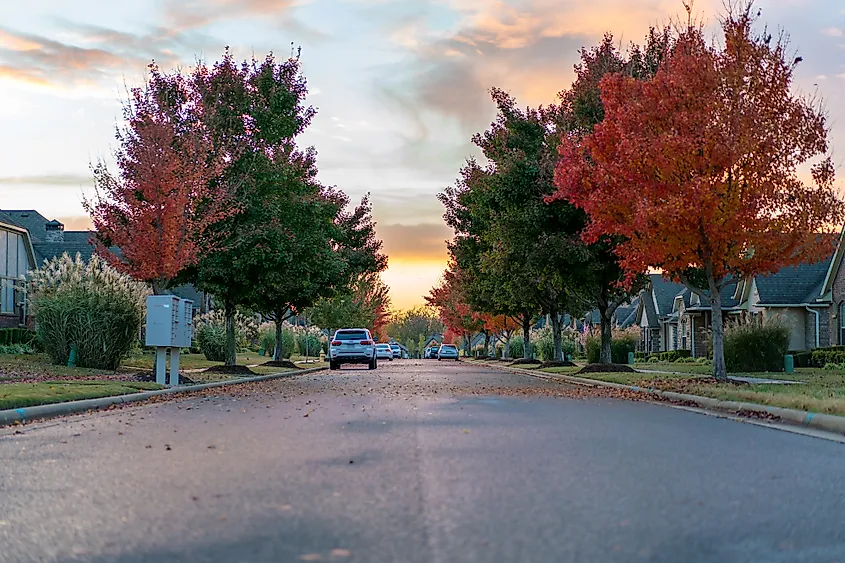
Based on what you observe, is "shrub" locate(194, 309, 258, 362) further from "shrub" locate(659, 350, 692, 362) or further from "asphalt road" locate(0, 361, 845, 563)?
"asphalt road" locate(0, 361, 845, 563)

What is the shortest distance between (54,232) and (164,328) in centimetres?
4758

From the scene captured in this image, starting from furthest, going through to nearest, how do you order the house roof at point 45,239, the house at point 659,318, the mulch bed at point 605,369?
1. the house at point 659,318
2. the house roof at point 45,239
3. the mulch bed at point 605,369

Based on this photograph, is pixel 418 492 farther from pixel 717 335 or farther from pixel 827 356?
pixel 827 356

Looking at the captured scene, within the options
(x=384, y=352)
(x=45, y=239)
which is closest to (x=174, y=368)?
(x=45, y=239)

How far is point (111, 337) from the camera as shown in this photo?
2750cm

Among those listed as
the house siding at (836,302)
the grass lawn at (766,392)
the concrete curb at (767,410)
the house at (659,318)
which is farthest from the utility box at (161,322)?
the house at (659,318)

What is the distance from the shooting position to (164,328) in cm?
2273

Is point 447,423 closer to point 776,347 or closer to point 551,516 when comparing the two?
point 551,516

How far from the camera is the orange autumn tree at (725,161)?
22734 millimetres

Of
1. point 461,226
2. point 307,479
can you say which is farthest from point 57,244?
point 307,479

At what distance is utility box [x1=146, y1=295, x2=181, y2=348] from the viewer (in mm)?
22672

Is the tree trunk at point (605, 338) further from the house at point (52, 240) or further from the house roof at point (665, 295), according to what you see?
the house roof at point (665, 295)

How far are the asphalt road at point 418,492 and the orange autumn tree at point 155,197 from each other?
38.1 feet

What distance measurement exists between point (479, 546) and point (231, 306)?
2972 centimetres
